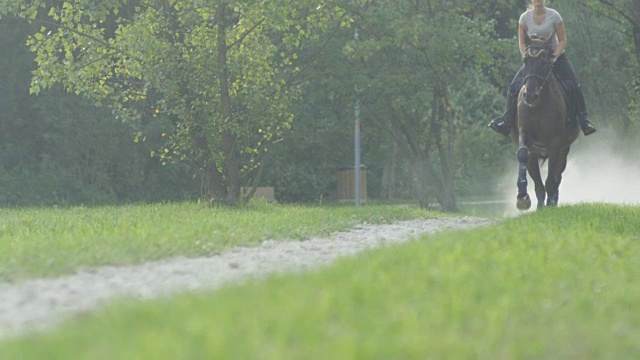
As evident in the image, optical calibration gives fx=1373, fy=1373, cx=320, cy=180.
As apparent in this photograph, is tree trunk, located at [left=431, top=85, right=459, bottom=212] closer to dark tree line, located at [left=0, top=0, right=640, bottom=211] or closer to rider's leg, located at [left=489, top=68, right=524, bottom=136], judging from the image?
dark tree line, located at [left=0, top=0, right=640, bottom=211]

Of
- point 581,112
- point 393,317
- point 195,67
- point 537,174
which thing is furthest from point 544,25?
point 393,317

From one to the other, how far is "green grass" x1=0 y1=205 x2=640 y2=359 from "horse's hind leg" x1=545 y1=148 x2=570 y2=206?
9.39m

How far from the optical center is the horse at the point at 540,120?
794 inches

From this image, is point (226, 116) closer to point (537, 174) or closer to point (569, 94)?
point (537, 174)

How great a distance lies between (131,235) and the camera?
15.0 m

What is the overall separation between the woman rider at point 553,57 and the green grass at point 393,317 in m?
9.10

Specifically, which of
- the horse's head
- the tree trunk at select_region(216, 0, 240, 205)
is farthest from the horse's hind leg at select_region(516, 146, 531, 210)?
the tree trunk at select_region(216, 0, 240, 205)

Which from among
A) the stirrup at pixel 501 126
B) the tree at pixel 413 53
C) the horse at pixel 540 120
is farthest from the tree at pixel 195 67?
the tree at pixel 413 53

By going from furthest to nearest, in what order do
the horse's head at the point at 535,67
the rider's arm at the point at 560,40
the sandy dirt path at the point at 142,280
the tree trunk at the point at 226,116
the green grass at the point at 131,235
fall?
the tree trunk at the point at 226,116, the rider's arm at the point at 560,40, the horse's head at the point at 535,67, the green grass at the point at 131,235, the sandy dirt path at the point at 142,280

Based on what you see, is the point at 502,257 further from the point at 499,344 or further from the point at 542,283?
the point at 499,344

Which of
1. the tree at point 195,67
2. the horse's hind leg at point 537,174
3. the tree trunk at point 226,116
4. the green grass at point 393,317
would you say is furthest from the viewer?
the tree trunk at point 226,116

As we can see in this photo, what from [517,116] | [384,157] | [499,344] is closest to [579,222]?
[517,116]

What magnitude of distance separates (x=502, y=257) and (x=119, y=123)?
3129cm

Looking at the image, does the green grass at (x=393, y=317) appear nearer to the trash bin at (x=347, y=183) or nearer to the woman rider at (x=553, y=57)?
the woman rider at (x=553, y=57)
